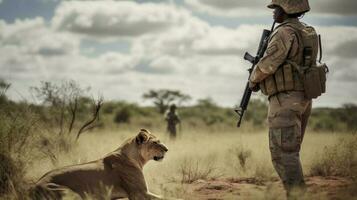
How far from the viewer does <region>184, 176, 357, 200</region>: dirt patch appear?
24.5 feet

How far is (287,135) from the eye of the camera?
7.75 meters

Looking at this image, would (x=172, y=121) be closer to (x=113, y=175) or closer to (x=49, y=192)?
(x=113, y=175)

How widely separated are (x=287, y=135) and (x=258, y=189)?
1475 millimetres

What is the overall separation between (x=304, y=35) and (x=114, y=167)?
10.3 ft

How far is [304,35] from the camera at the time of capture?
25.6 feet

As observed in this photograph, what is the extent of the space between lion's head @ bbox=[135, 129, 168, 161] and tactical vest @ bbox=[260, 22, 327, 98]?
85.5 inches

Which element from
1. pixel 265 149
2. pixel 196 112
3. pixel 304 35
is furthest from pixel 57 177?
pixel 196 112

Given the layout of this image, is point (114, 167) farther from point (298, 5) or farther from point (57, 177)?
point (298, 5)

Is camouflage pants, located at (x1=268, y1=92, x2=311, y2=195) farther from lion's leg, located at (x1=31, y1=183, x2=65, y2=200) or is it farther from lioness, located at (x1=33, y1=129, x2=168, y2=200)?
lion's leg, located at (x1=31, y1=183, x2=65, y2=200)

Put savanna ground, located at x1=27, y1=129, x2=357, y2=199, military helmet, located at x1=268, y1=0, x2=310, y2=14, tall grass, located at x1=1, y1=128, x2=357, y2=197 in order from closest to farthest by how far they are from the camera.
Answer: military helmet, located at x1=268, y1=0, x2=310, y2=14 → savanna ground, located at x1=27, y1=129, x2=357, y2=199 → tall grass, located at x1=1, y1=128, x2=357, y2=197

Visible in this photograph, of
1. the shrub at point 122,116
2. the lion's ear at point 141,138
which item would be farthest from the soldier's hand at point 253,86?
the shrub at point 122,116

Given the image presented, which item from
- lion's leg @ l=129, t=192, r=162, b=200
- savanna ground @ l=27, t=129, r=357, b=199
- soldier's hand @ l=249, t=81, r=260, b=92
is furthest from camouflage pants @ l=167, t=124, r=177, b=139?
soldier's hand @ l=249, t=81, r=260, b=92

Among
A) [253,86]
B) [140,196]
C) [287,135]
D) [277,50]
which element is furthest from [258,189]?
[277,50]

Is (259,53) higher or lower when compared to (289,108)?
higher
